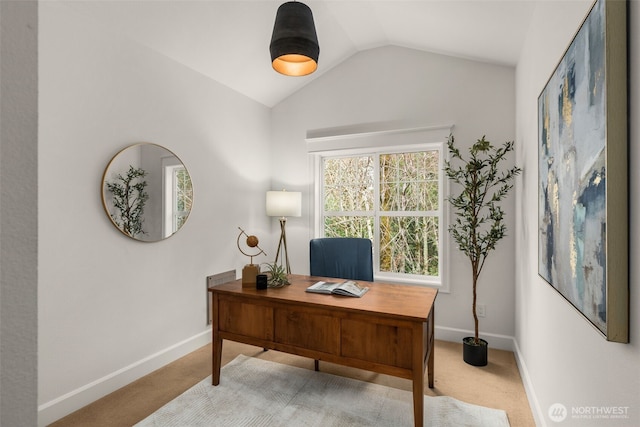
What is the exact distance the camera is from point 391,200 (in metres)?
3.69

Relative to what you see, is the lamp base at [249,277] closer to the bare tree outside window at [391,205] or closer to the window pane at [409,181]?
the bare tree outside window at [391,205]

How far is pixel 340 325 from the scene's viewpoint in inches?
76.7

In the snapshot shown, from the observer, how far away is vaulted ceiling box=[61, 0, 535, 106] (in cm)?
229

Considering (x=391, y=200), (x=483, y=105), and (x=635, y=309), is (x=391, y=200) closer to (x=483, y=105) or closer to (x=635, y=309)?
(x=483, y=105)

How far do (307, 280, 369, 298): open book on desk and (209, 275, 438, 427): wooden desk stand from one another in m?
0.05

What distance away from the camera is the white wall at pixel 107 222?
2.02 metres

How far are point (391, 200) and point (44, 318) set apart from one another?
3149 millimetres

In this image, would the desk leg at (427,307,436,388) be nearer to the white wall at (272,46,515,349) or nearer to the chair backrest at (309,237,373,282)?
the chair backrest at (309,237,373,282)

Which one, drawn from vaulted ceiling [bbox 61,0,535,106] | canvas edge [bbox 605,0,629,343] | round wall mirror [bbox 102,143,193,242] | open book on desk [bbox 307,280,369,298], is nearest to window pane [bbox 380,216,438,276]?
open book on desk [bbox 307,280,369,298]

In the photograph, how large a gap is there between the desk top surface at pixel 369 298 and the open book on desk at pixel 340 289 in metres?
0.03

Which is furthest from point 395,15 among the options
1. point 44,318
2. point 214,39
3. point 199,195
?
point 44,318

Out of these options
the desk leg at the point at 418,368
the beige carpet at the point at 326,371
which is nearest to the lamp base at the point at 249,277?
the beige carpet at the point at 326,371
